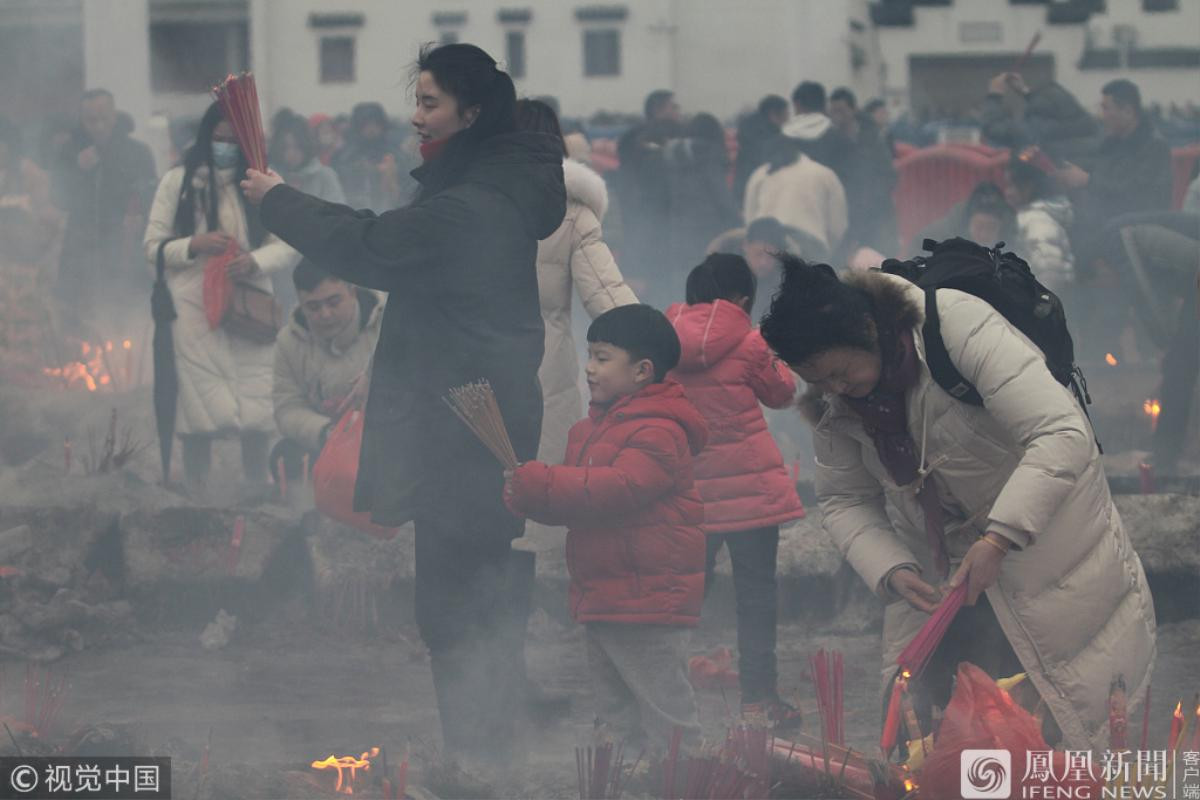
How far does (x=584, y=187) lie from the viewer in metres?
6.11

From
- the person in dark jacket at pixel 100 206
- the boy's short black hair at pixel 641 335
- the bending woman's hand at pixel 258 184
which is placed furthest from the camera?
the person in dark jacket at pixel 100 206

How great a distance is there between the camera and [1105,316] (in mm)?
11070

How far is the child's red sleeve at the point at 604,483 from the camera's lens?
4996 millimetres

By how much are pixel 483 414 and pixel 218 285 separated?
3.69 metres

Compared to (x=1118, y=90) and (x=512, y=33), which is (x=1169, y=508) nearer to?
(x=1118, y=90)

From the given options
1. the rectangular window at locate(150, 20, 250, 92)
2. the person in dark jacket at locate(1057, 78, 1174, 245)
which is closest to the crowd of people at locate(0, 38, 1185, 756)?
the person in dark jacket at locate(1057, 78, 1174, 245)

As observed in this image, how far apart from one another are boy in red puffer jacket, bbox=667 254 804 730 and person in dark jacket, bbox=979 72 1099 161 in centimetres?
668

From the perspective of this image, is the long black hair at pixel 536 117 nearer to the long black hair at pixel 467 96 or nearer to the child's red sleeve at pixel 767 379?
the long black hair at pixel 467 96

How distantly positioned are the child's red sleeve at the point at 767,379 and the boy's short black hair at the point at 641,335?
0.61m

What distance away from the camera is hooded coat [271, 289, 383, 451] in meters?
7.78

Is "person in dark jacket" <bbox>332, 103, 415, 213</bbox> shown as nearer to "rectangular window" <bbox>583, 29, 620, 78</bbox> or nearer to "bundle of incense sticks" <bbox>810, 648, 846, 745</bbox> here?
"bundle of incense sticks" <bbox>810, 648, 846, 745</bbox>

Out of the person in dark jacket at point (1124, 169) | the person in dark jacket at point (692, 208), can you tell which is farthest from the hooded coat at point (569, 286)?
the person in dark jacket at point (692, 208)

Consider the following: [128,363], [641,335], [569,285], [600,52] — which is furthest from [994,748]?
[600,52]

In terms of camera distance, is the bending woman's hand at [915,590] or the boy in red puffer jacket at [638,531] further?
the boy in red puffer jacket at [638,531]
